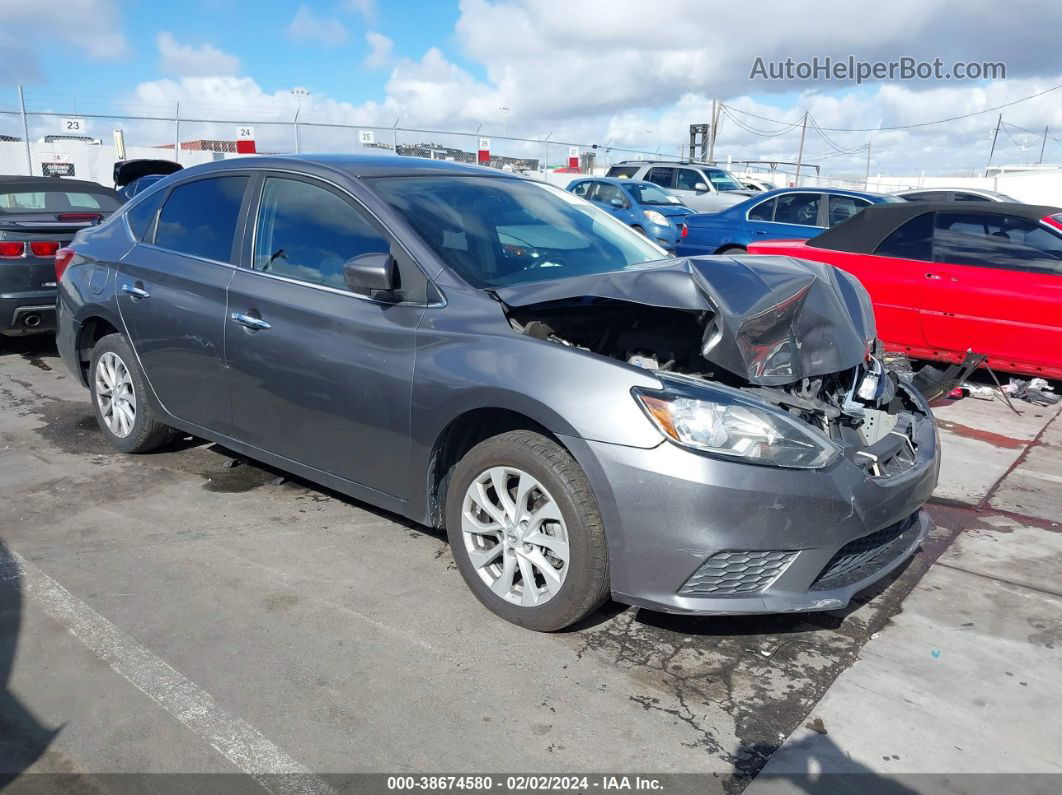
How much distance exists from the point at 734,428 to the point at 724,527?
12.9 inches

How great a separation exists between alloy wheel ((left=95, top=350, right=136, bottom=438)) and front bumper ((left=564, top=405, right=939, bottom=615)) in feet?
10.3

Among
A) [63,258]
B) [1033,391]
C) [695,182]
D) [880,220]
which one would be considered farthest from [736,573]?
[695,182]

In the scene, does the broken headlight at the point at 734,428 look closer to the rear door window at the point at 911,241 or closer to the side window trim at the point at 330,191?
the side window trim at the point at 330,191

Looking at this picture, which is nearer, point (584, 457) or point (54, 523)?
point (584, 457)

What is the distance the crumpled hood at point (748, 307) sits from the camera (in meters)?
3.19

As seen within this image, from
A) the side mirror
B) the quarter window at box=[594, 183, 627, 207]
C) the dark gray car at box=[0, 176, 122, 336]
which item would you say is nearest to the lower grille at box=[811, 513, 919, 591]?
the side mirror

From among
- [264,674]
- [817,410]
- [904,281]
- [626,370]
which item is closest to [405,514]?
[264,674]

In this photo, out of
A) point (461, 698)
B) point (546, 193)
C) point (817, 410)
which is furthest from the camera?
point (546, 193)

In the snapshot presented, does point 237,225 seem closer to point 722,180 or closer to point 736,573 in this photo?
point 736,573

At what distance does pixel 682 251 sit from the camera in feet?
40.4

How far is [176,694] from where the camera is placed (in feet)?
9.18

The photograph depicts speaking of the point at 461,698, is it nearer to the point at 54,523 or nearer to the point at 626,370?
the point at 626,370

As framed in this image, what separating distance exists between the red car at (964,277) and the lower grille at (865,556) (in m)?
3.88

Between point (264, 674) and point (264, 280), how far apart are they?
183 centimetres
